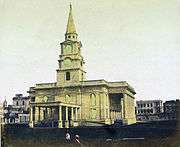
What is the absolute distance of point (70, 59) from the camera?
27.4ft

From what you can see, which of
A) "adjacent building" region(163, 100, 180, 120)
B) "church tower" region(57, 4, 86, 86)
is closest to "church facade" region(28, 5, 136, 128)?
"church tower" region(57, 4, 86, 86)

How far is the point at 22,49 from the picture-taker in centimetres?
690

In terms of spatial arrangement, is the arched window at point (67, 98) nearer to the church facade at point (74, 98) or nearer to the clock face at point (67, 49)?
the church facade at point (74, 98)

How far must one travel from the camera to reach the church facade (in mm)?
7156

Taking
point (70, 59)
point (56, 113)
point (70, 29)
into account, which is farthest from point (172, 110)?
point (70, 59)

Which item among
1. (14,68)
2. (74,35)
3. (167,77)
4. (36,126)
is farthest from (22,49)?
(167,77)

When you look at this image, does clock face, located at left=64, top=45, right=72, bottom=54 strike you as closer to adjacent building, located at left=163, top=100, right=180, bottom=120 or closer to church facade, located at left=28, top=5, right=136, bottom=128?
church facade, located at left=28, top=5, right=136, bottom=128

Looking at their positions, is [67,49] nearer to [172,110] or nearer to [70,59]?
[70,59]

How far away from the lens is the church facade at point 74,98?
7.16 metres

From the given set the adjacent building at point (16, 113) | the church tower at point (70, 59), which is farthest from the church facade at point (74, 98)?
the adjacent building at point (16, 113)

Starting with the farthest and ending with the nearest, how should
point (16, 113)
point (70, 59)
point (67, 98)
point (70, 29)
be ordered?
1. point (67, 98)
2. point (70, 59)
3. point (16, 113)
4. point (70, 29)

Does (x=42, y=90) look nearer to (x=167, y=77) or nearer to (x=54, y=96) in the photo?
(x=54, y=96)

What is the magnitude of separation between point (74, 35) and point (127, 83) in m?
1.26

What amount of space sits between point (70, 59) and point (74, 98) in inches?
35.9
